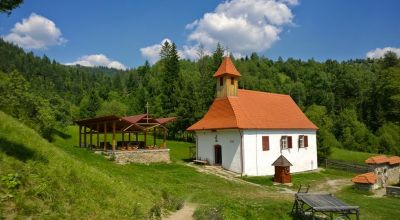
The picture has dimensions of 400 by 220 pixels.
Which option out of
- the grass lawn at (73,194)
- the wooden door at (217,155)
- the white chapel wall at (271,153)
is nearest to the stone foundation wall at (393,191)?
the grass lawn at (73,194)

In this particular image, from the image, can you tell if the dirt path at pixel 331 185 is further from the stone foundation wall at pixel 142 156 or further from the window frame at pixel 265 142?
the stone foundation wall at pixel 142 156

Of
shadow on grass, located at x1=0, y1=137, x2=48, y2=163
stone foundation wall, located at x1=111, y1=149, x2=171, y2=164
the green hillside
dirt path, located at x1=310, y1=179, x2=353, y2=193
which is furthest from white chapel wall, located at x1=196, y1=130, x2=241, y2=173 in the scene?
shadow on grass, located at x1=0, y1=137, x2=48, y2=163

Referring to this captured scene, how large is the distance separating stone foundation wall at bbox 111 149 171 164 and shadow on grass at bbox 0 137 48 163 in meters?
15.6

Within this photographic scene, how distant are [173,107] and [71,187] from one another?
46189mm

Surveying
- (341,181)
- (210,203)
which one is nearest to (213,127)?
(341,181)

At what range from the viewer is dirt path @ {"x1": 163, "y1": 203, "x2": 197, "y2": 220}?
11.9 meters

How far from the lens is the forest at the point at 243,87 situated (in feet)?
122

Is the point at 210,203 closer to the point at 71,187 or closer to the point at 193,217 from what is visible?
the point at 193,217

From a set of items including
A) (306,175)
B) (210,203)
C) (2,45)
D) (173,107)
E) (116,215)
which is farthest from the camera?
(2,45)

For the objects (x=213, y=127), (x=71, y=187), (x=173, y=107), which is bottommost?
(x=71, y=187)

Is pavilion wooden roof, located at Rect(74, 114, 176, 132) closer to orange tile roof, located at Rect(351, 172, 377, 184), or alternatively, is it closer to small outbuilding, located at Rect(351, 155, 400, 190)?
orange tile roof, located at Rect(351, 172, 377, 184)

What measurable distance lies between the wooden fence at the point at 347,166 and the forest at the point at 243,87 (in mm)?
1415

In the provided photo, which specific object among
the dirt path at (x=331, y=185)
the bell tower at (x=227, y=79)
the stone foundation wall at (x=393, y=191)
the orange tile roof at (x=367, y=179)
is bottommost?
the dirt path at (x=331, y=185)

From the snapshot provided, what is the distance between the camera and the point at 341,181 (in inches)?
1150
